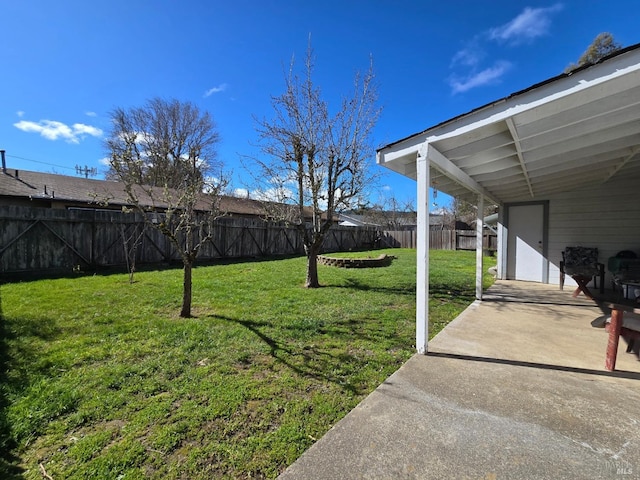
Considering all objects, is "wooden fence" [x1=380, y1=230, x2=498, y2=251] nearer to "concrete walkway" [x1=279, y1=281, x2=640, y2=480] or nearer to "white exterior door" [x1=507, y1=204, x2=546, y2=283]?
"white exterior door" [x1=507, y1=204, x2=546, y2=283]

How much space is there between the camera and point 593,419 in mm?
2092

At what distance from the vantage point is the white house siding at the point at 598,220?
634 centimetres

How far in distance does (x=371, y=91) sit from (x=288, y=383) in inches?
252

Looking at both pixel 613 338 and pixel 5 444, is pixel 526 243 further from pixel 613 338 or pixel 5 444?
pixel 5 444

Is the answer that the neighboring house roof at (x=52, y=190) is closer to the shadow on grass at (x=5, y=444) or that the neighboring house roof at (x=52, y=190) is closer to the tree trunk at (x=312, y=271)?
the tree trunk at (x=312, y=271)

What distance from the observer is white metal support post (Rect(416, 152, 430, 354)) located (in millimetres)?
3121

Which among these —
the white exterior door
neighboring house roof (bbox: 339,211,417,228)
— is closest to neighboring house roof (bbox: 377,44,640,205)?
the white exterior door

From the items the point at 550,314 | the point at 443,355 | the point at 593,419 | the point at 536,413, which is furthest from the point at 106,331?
the point at 550,314

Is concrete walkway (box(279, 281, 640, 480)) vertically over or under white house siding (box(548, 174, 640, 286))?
under

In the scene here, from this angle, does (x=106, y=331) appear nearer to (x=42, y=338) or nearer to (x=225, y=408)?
(x=42, y=338)

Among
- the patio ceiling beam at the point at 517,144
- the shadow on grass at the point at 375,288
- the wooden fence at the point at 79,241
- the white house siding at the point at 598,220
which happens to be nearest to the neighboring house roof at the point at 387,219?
the wooden fence at the point at 79,241

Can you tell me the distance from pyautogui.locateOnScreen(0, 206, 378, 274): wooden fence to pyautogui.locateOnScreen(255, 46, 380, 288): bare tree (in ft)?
15.5

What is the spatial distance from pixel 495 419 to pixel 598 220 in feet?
23.3

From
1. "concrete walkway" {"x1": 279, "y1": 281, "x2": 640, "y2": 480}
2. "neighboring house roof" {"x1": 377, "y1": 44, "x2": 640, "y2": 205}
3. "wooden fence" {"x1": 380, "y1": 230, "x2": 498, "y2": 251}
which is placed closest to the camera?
"concrete walkway" {"x1": 279, "y1": 281, "x2": 640, "y2": 480}
